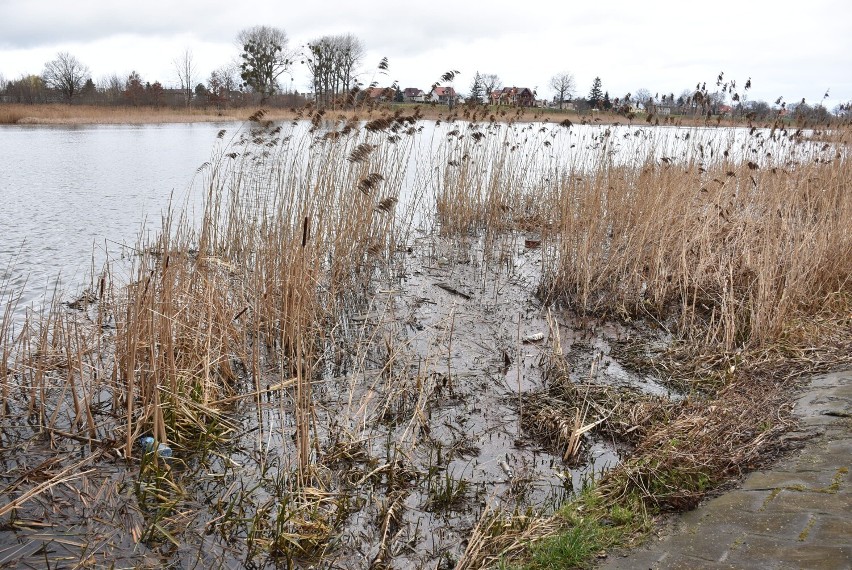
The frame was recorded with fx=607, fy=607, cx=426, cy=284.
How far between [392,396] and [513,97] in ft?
22.3

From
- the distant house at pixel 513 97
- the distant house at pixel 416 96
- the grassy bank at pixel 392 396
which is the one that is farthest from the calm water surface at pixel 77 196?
the distant house at pixel 513 97

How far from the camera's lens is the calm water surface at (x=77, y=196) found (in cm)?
714

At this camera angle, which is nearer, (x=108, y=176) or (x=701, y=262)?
(x=701, y=262)

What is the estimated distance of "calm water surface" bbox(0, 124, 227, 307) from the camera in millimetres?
7141

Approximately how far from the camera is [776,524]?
2.48 meters

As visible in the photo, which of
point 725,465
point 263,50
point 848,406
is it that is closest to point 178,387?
point 725,465

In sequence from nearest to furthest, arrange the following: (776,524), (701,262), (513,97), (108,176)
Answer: (776,524) → (701,262) → (513,97) → (108,176)

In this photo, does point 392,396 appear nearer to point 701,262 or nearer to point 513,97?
point 701,262

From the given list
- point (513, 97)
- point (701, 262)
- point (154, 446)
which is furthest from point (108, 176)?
point (701, 262)

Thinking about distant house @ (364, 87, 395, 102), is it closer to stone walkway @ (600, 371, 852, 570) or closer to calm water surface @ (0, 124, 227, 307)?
calm water surface @ (0, 124, 227, 307)

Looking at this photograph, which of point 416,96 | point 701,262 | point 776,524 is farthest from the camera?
point 416,96

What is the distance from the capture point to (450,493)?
3229mm

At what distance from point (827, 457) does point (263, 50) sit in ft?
129

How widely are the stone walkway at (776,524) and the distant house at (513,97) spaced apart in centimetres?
728
